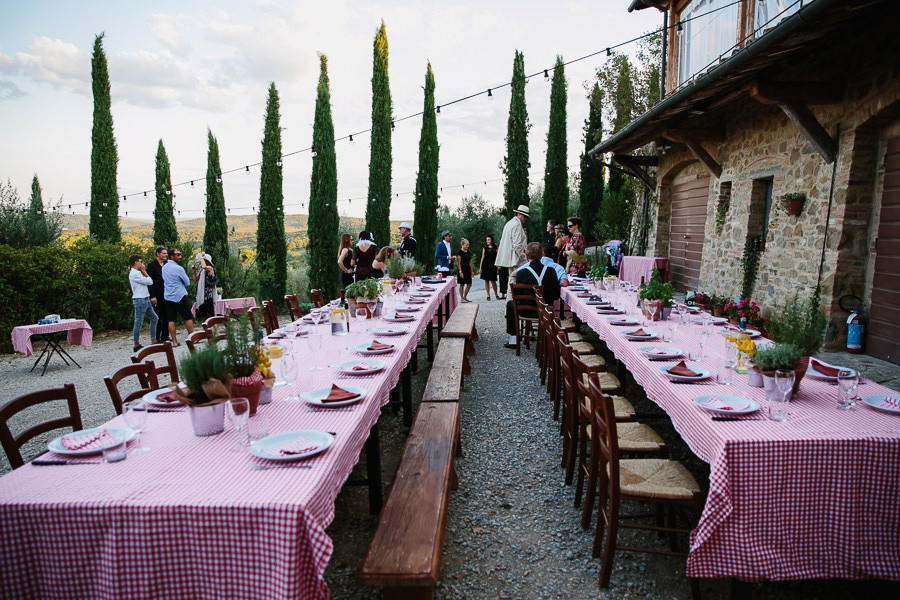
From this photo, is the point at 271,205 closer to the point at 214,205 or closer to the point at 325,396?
the point at 214,205

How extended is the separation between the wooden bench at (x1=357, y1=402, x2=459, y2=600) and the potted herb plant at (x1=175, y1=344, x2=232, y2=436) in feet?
2.67

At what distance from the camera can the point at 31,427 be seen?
2389 mm

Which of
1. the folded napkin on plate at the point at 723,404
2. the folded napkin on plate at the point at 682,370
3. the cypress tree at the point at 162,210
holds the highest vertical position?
the cypress tree at the point at 162,210

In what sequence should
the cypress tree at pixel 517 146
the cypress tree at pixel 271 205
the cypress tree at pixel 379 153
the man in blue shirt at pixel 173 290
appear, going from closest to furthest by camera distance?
1. the man in blue shirt at pixel 173 290
2. the cypress tree at pixel 271 205
3. the cypress tree at pixel 379 153
4. the cypress tree at pixel 517 146

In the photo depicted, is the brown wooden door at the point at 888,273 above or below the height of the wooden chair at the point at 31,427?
above

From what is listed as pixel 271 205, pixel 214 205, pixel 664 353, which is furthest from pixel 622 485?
pixel 214 205

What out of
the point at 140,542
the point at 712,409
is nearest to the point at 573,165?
the point at 712,409

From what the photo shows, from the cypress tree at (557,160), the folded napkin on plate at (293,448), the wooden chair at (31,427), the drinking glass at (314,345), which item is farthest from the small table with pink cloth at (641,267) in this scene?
the wooden chair at (31,427)

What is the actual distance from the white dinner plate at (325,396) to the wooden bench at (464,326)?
3332 millimetres

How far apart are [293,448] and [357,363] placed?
48.9 inches

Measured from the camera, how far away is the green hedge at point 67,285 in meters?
8.88

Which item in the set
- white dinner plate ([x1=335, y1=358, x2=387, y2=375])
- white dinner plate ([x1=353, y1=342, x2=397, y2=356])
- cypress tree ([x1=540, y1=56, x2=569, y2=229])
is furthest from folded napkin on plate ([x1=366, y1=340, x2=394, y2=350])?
cypress tree ([x1=540, y1=56, x2=569, y2=229])

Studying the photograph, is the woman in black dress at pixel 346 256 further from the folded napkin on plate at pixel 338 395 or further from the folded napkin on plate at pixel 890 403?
the folded napkin on plate at pixel 890 403

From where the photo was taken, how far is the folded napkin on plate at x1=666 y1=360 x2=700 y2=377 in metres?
2.92
